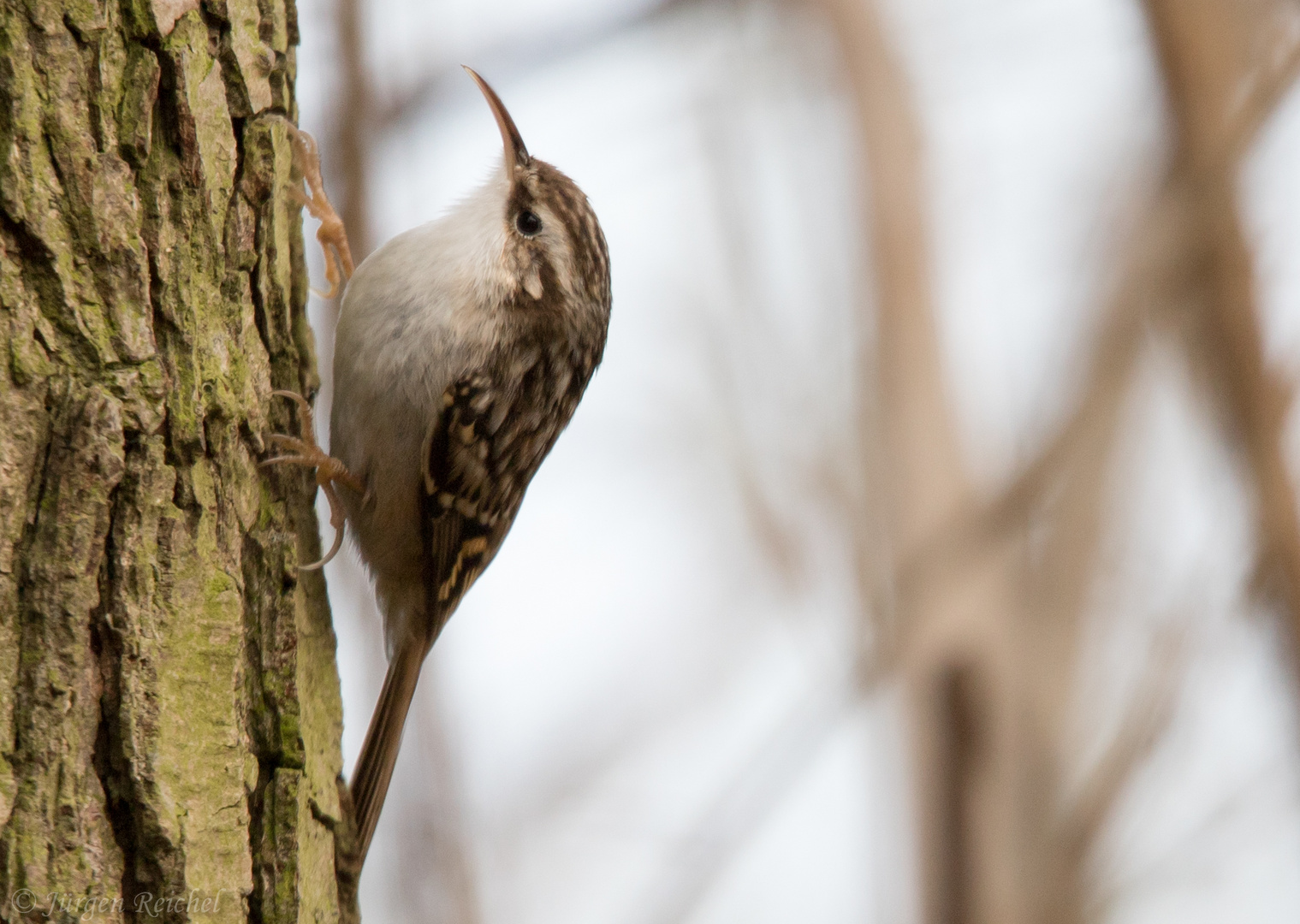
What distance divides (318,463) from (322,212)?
0.66 meters

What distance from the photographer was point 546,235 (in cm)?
240

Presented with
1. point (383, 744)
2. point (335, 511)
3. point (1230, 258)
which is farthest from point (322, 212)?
point (1230, 258)

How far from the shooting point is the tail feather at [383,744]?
194 cm

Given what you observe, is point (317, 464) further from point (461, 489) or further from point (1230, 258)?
point (1230, 258)

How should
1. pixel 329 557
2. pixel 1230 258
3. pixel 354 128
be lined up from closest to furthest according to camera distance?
pixel 329 557
pixel 1230 258
pixel 354 128

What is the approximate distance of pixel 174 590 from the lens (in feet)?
4.58

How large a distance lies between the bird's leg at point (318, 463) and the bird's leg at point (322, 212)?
39 cm

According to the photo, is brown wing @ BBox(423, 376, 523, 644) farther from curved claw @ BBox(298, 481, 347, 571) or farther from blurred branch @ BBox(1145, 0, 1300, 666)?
blurred branch @ BBox(1145, 0, 1300, 666)

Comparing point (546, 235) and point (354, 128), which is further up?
point (354, 128)

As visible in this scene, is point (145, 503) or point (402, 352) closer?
point (145, 503)

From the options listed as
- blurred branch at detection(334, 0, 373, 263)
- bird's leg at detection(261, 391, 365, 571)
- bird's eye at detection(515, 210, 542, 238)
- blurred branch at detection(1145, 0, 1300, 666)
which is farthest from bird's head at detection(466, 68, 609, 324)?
blurred branch at detection(1145, 0, 1300, 666)

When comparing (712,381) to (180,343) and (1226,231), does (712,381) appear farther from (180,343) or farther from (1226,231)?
(180,343)

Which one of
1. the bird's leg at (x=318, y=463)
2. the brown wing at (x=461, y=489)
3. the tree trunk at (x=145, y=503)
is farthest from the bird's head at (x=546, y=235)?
the tree trunk at (x=145, y=503)

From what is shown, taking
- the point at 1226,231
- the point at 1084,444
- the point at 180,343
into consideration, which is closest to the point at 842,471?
Answer: the point at 1084,444
